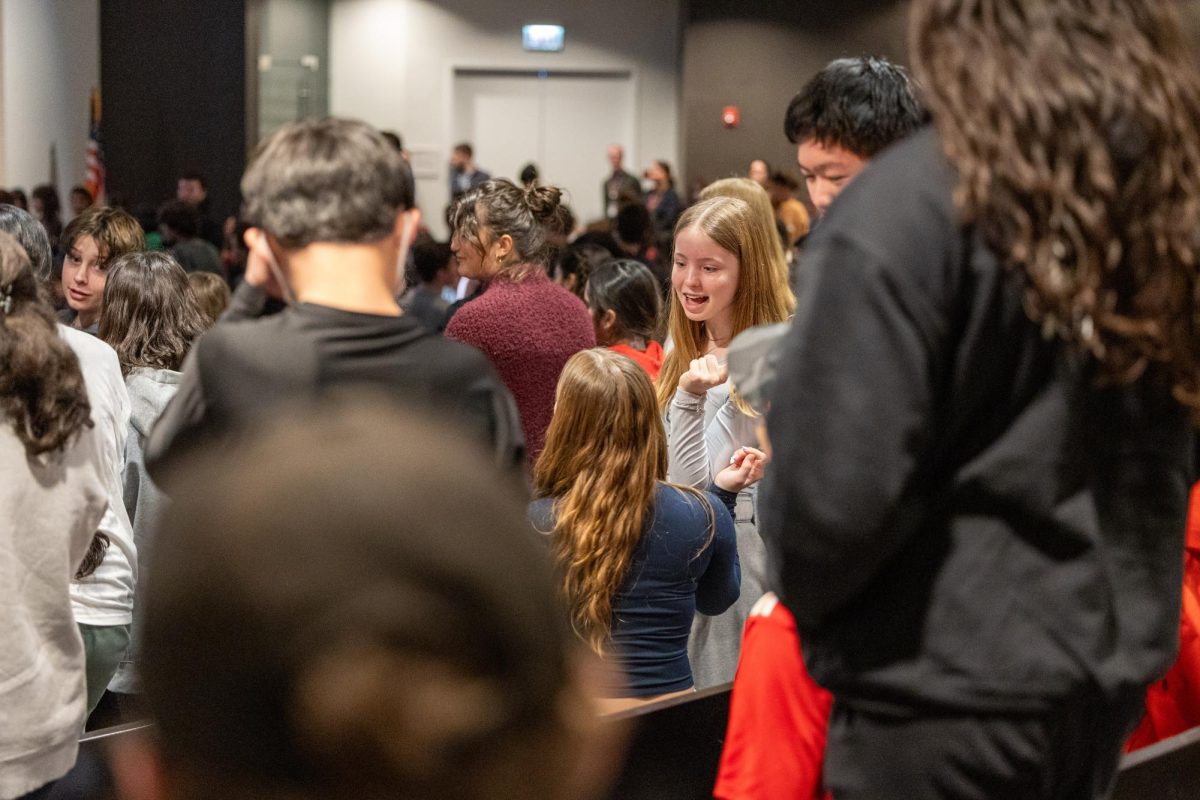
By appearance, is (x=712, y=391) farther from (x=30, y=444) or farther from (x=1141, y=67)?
(x=1141, y=67)

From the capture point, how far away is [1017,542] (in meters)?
1.23

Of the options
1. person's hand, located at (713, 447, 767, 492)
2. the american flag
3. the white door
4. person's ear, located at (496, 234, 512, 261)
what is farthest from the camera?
the white door

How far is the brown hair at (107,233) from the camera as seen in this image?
13.0 ft

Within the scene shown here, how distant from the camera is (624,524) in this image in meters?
2.68

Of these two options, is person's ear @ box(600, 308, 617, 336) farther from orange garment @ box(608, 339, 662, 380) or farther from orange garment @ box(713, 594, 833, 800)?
orange garment @ box(713, 594, 833, 800)

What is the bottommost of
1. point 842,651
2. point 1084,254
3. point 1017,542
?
point 842,651

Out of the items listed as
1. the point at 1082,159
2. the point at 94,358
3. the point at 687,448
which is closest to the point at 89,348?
the point at 94,358

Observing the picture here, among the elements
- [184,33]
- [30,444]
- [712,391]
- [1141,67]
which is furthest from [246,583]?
[184,33]

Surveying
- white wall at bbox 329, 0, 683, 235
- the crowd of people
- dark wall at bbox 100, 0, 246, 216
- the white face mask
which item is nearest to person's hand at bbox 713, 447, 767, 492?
the crowd of people

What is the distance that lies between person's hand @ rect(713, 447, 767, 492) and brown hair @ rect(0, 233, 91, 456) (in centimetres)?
139

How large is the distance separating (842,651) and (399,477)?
2.61 ft

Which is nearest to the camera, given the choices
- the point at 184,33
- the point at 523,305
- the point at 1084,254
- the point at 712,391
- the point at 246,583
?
the point at 246,583

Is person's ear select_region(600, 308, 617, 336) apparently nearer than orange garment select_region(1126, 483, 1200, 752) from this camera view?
No

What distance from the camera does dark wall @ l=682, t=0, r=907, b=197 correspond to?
1391cm
